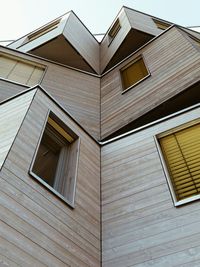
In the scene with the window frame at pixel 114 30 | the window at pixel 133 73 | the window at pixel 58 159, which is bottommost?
the window at pixel 58 159

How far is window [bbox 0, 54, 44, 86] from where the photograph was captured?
8473mm

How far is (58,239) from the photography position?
11.6 ft

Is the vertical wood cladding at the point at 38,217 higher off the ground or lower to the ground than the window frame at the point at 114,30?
lower

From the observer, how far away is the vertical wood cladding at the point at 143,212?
356cm

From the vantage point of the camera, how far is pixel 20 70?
8.88m

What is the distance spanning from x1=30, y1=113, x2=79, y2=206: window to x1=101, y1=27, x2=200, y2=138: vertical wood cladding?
2062 mm

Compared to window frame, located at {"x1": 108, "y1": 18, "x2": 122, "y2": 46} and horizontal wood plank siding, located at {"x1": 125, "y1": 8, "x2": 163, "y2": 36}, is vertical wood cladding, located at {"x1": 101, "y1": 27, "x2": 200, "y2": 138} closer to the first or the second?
horizontal wood plank siding, located at {"x1": 125, "y1": 8, "x2": 163, "y2": 36}

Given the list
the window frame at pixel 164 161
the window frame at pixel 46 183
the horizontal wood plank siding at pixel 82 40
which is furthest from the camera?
the horizontal wood plank siding at pixel 82 40

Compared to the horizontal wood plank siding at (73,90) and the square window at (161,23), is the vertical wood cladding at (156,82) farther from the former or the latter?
the square window at (161,23)

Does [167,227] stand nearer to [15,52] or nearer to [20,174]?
[20,174]

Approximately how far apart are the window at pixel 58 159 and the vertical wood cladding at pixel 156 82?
2062 millimetres

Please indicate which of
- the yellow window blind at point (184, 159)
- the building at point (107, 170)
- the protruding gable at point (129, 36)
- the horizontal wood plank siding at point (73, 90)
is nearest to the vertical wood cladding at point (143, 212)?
the building at point (107, 170)

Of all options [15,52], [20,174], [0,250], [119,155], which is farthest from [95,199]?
[15,52]

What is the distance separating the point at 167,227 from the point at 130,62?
6612mm
